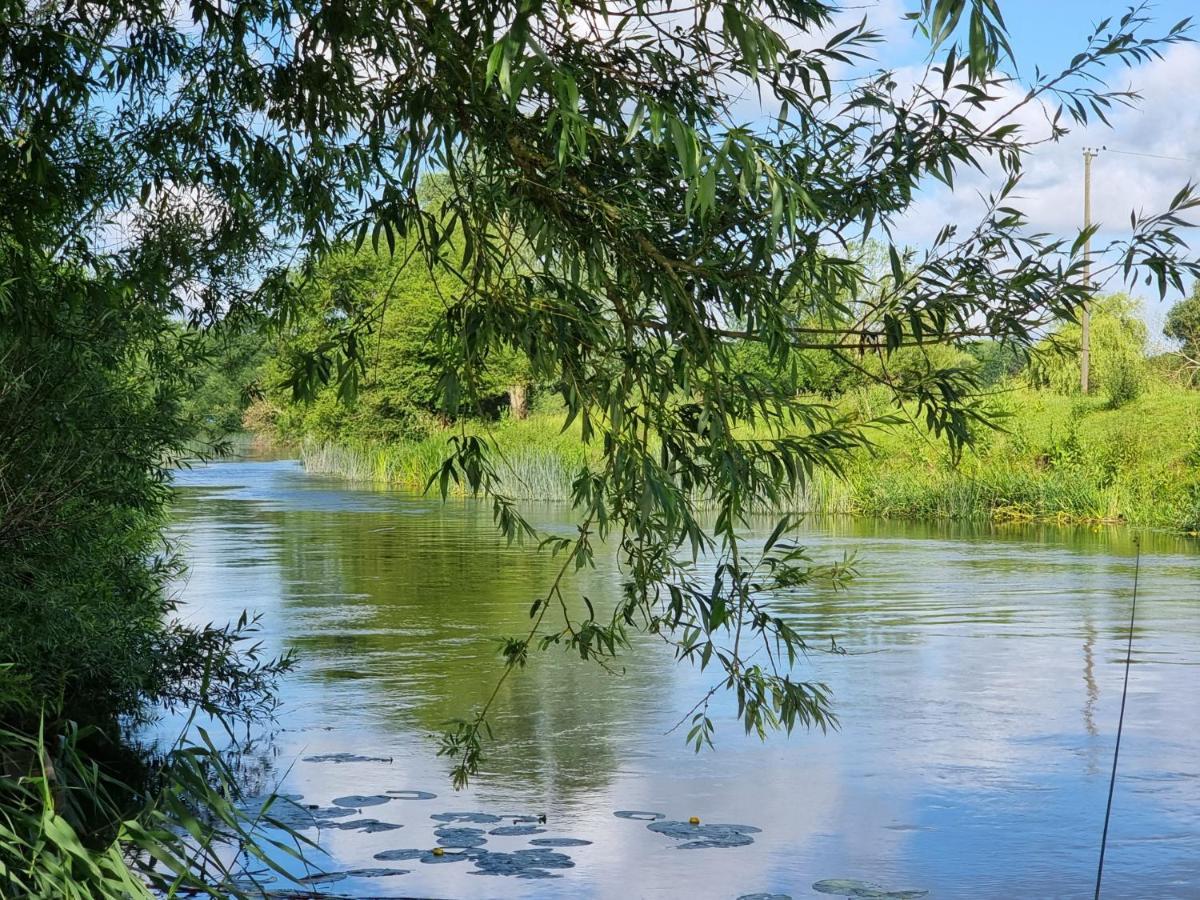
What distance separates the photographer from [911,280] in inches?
173

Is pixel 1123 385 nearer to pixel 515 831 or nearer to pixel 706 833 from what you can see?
pixel 706 833

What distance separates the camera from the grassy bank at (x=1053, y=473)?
79.2ft

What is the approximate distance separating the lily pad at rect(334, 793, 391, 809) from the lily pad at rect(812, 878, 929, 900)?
2.18m

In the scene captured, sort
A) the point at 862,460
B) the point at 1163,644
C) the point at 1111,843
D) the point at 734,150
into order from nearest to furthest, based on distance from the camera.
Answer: the point at 734,150 → the point at 1111,843 → the point at 1163,644 → the point at 862,460

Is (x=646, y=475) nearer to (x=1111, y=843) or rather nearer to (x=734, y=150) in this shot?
Answer: (x=734, y=150)

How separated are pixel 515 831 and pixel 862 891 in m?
1.53

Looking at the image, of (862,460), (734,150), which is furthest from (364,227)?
(862,460)

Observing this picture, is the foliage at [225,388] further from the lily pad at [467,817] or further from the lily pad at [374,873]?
the lily pad at [374,873]

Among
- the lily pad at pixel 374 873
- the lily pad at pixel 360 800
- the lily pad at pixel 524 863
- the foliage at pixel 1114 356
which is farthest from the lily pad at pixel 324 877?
the foliage at pixel 1114 356

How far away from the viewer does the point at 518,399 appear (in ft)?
167

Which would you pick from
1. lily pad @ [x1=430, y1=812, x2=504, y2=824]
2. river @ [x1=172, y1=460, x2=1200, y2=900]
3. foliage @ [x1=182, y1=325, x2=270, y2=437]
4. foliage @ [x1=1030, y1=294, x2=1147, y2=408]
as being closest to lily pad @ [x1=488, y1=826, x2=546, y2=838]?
river @ [x1=172, y1=460, x2=1200, y2=900]

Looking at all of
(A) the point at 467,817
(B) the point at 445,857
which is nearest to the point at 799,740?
(A) the point at 467,817

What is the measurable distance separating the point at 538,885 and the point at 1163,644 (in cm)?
761

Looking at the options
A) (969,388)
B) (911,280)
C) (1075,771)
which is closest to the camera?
(911,280)
